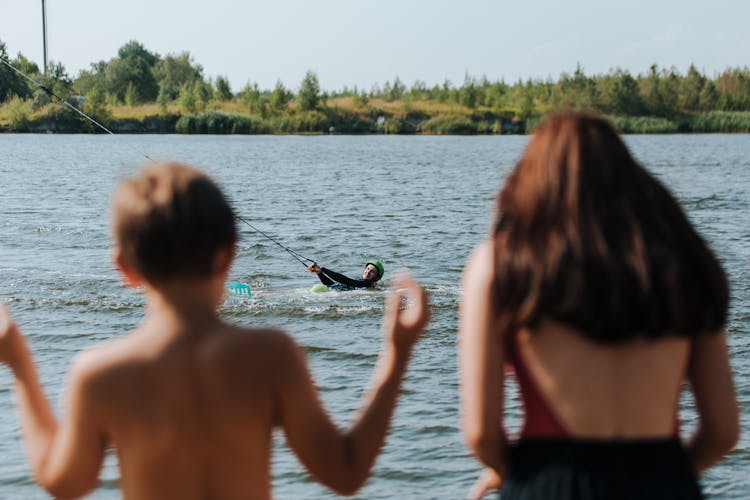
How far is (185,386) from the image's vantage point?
8.15 ft

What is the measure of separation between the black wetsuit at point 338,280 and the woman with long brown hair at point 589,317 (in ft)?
43.8

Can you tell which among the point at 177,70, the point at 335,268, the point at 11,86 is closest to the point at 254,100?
the point at 11,86

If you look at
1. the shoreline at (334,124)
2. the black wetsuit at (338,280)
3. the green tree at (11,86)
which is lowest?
the shoreline at (334,124)

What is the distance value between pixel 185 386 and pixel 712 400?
1.17m

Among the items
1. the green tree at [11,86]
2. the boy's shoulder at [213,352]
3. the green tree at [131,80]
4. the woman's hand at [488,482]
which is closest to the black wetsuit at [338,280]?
the woman's hand at [488,482]

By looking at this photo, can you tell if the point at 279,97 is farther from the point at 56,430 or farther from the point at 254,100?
the point at 56,430

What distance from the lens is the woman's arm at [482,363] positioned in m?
2.56

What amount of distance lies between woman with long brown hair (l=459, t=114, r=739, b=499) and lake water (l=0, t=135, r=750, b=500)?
0.39 meters

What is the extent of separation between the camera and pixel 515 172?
2.61 metres

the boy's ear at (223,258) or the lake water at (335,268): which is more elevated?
the boy's ear at (223,258)

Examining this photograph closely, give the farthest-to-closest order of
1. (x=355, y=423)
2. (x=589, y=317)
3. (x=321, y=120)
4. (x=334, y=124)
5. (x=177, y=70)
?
(x=177, y=70) → (x=321, y=120) → (x=334, y=124) → (x=355, y=423) → (x=589, y=317)

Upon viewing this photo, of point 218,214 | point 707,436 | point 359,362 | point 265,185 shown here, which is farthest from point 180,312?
point 265,185

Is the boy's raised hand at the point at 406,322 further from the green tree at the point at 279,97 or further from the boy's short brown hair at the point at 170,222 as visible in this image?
the green tree at the point at 279,97

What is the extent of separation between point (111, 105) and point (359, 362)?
102 meters
